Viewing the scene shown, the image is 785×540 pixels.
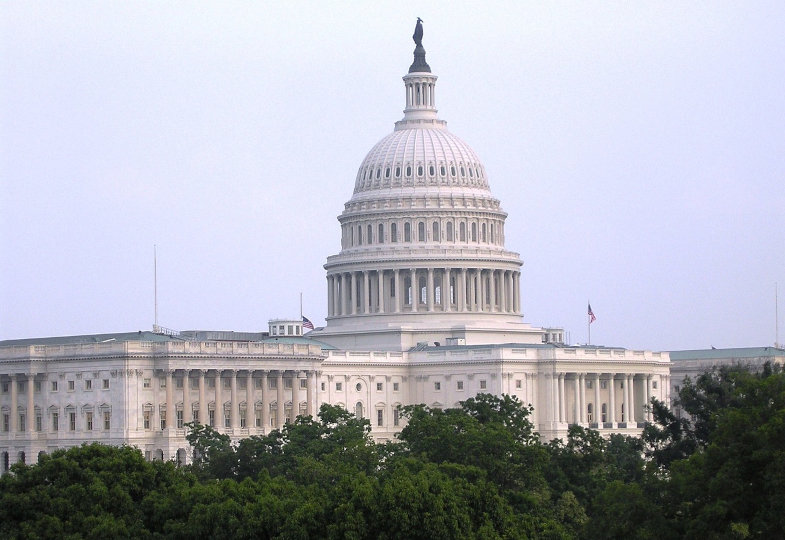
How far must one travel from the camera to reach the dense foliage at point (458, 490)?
117 meters

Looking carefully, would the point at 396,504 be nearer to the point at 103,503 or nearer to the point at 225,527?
the point at 225,527

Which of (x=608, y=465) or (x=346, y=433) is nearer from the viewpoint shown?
(x=608, y=465)

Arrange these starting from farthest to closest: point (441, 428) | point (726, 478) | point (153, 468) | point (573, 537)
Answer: point (441, 428)
point (153, 468)
point (573, 537)
point (726, 478)

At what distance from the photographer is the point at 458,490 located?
13000 cm

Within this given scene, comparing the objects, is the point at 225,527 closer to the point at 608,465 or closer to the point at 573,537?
the point at 573,537

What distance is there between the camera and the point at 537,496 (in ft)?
500

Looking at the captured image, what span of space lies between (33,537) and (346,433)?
189 feet

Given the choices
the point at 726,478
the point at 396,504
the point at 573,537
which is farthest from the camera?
the point at 573,537

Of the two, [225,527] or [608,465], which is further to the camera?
[608,465]

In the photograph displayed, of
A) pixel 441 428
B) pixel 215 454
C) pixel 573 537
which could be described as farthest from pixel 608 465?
pixel 573 537

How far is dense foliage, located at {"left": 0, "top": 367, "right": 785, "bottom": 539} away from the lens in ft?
384

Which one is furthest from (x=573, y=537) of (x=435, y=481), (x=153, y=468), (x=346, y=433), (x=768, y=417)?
(x=346, y=433)

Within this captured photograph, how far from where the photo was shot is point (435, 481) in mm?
129500

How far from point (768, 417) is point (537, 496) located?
35065 millimetres
